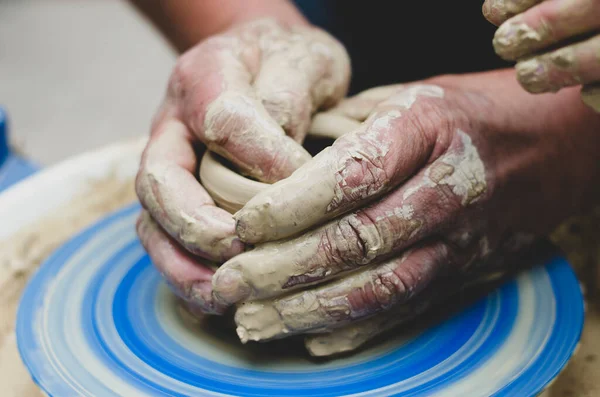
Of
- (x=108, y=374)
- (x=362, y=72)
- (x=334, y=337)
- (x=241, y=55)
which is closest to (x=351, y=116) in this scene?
(x=241, y=55)

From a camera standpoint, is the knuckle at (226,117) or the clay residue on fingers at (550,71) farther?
the knuckle at (226,117)

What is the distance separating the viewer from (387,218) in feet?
2.84

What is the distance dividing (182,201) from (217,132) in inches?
4.4

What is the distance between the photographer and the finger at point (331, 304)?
0.87 m

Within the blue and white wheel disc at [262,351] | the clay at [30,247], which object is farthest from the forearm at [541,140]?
the clay at [30,247]

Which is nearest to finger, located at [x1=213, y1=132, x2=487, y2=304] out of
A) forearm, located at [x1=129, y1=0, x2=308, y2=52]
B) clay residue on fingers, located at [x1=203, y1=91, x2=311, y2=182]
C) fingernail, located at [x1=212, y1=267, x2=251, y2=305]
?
fingernail, located at [x1=212, y1=267, x2=251, y2=305]

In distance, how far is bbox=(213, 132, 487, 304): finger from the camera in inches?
33.3

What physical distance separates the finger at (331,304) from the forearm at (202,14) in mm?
736

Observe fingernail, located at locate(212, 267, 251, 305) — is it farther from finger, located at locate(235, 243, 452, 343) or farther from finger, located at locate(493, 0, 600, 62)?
finger, located at locate(493, 0, 600, 62)

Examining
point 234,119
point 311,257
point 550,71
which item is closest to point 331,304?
point 311,257

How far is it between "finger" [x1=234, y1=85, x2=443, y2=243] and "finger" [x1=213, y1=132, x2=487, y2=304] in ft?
0.05

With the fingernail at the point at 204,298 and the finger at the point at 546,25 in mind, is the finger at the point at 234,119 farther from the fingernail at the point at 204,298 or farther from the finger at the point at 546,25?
the finger at the point at 546,25

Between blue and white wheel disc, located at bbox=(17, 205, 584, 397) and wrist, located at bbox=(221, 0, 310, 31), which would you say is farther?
wrist, located at bbox=(221, 0, 310, 31)

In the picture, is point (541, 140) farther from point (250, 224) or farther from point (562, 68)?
point (250, 224)
